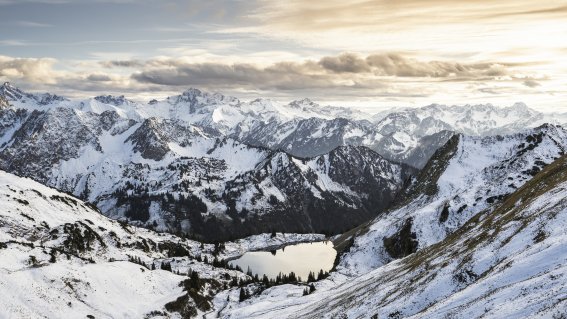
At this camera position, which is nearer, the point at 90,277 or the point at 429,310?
the point at 429,310

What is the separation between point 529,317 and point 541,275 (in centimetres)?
1276

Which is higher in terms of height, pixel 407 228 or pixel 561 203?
pixel 561 203

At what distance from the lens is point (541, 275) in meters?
47.0

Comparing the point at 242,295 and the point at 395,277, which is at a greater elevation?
the point at 395,277

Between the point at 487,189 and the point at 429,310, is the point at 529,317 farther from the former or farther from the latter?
the point at 487,189

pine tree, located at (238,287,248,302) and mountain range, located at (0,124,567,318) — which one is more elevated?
mountain range, located at (0,124,567,318)

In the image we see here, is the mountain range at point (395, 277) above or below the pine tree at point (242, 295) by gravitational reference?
Answer: above

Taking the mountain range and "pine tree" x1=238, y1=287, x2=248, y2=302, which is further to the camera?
"pine tree" x1=238, y1=287, x2=248, y2=302

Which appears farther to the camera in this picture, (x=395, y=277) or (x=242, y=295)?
(x=242, y=295)

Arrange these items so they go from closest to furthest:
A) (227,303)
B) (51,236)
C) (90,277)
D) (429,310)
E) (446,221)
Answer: (429,310), (90,277), (227,303), (446,221), (51,236)

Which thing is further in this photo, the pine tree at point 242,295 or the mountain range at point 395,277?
the pine tree at point 242,295

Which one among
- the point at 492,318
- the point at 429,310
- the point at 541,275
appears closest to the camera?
the point at 492,318

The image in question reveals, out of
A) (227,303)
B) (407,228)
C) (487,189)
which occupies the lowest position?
(227,303)

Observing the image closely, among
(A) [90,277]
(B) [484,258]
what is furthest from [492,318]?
(A) [90,277]
